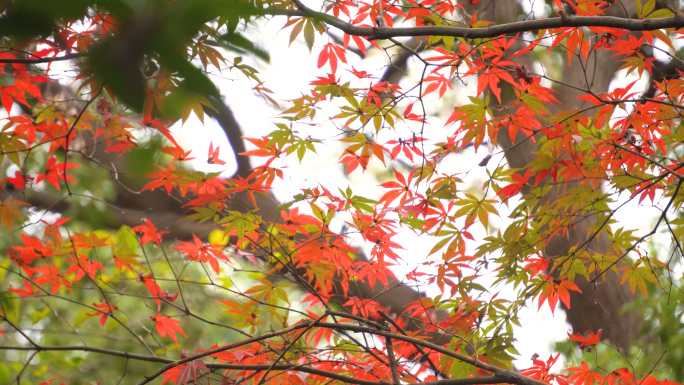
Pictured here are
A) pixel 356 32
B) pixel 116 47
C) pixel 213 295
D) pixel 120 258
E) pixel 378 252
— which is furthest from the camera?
pixel 213 295

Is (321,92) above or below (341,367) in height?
above

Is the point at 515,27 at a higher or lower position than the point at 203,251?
lower

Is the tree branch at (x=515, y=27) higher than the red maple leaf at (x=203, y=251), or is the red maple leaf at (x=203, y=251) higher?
the red maple leaf at (x=203, y=251)

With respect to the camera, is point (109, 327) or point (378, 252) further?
point (109, 327)

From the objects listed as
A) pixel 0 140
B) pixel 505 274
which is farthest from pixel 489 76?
pixel 0 140

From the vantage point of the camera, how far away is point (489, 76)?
1229 mm

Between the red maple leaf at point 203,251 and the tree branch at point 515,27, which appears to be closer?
the tree branch at point 515,27

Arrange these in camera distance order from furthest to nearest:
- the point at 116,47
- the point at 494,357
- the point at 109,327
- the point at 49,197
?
the point at 49,197 → the point at 109,327 → the point at 494,357 → the point at 116,47

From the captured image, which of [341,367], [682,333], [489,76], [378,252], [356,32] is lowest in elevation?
[682,333]

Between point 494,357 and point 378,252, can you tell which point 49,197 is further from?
point 494,357

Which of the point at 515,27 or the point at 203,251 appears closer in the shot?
the point at 515,27

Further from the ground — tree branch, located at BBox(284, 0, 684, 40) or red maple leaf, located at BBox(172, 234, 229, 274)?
red maple leaf, located at BBox(172, 234, 229, 274)

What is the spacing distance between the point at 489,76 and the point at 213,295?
1754 millimetres

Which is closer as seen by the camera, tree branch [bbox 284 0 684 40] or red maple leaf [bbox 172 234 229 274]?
tree branch [bbox 284 0 684 40]
